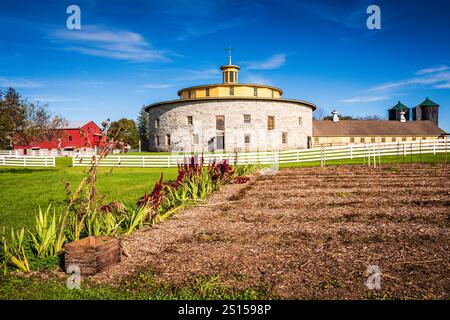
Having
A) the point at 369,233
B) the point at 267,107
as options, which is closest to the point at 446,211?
the point at 369,233

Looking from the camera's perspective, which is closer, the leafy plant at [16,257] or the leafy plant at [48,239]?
the leafy plant at [16,257]

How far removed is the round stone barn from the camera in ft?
138

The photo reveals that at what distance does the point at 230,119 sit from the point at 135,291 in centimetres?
3860

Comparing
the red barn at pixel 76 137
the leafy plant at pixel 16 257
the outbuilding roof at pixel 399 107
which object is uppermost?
the outbuilding roof at pixel 399 107

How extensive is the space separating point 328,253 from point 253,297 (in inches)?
74.1

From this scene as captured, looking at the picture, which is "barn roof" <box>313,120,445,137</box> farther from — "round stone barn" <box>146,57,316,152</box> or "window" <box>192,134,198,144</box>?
"window" <box>192,134,198,144</box>

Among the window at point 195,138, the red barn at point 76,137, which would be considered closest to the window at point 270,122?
the window at point 195,138

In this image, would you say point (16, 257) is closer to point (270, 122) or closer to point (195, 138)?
point (195, 138)

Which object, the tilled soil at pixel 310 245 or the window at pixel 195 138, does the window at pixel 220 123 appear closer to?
the window at pixel 195 138

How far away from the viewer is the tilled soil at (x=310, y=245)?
4172mm

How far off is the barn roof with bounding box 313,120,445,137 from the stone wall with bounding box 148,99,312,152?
15262mm

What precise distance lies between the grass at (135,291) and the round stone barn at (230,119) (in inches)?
1432

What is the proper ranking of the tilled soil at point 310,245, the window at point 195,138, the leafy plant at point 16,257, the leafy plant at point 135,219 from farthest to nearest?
the window at point 195,138
the leafy plant at point 135,219
the leafy plant at point 16,257
the tilled soil at point 310,245

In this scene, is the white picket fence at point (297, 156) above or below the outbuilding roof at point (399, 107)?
below
